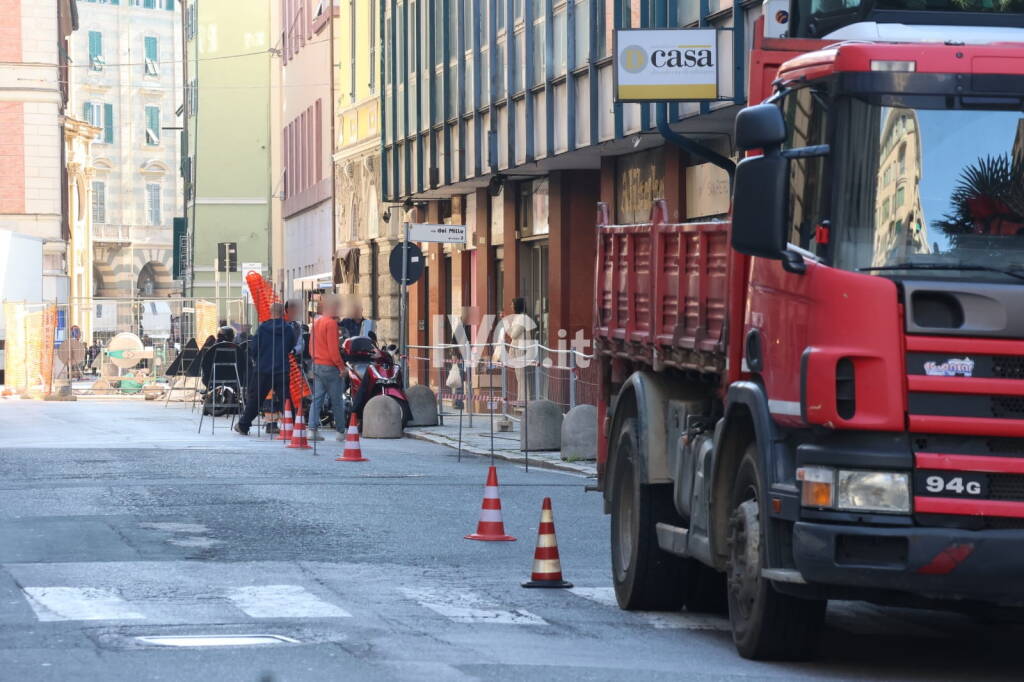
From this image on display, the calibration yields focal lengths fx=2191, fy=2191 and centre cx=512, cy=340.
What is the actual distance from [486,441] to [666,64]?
7819 millimetres

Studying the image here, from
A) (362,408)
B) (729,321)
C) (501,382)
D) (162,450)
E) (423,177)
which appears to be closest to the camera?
(729,321)

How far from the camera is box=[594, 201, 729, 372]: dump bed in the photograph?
9961 millimetres

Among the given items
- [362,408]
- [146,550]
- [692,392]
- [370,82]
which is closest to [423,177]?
[370,82]

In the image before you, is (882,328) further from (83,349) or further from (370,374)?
(83,349)

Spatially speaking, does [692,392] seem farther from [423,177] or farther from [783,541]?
[423,177]

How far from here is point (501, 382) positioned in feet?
92.0

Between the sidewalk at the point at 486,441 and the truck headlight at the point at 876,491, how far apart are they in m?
12.4

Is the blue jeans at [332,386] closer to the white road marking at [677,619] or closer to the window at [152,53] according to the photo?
the white road marking at [677,619]

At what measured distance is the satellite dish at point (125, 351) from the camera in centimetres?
4878

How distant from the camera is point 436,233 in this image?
3172 centimetres

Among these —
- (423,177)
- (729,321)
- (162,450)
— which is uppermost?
(423,177)

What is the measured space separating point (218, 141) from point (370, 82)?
42.3m

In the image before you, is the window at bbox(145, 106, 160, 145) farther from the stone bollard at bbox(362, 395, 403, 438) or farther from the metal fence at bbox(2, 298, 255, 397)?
the stone bollard at bbox(362, 395, 403, 438)

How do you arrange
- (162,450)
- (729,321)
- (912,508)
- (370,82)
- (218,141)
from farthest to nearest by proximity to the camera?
(218,141) < (370,82) < (162,450) < (729,321) < (912,508)
